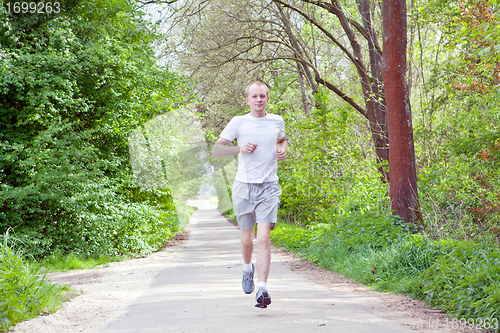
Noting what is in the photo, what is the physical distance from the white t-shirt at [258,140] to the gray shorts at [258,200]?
8 cm

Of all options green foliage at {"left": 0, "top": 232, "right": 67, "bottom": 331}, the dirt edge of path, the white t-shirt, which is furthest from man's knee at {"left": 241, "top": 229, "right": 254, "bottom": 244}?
green foliage at {"left": 0, "top": 232, "right": 67, "bottom": 331}

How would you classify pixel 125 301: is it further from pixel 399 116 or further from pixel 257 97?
pixel 399 116

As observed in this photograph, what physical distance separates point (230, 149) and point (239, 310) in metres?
1.89

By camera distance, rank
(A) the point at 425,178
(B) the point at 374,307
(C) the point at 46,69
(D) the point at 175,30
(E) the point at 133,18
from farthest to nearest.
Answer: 1. (D) the point at 175,30
2. (E) the point at 133,18
3. (C) the point at 46,69
4. (A) the point at 425,178
5. (B) the point at 374,307

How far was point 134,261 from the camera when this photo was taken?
41.0 feet

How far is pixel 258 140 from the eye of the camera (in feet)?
15.8

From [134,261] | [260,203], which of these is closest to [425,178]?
[260,203]

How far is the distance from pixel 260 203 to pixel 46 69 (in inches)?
333

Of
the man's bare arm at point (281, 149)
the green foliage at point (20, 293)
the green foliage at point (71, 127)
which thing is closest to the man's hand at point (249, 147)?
the man's bare arm at point (281, 149)

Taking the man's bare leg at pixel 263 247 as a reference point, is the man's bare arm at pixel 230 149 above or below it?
above

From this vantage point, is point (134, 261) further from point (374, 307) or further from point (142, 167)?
point (374, 307)

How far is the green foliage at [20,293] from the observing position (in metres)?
5.02

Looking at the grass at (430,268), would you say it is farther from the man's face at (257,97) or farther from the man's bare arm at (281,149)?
the man's face at (257,97)

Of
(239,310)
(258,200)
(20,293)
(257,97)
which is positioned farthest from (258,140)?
(20,293)
